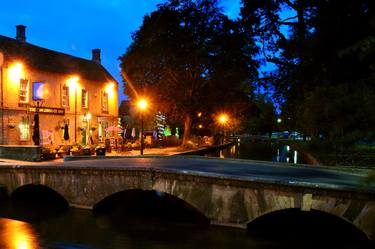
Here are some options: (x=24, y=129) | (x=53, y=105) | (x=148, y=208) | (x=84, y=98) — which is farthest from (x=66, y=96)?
(x=148, y=208)

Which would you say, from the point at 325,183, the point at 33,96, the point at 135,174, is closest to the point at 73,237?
the point at 135,174

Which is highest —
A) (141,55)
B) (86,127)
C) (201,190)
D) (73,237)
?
(141,55)

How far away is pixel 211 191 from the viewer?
12.6 meters

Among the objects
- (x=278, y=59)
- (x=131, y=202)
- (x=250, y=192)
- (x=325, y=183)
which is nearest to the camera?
(x=325, y=183)

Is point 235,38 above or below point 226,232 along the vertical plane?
above

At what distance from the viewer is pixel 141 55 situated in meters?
39.4

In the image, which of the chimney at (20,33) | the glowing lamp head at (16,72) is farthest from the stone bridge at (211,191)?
the chimney at (20,33)

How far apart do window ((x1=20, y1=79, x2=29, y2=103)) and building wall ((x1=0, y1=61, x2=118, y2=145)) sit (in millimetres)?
215

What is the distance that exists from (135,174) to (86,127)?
25685 mm

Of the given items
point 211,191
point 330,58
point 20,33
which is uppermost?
point 20,33

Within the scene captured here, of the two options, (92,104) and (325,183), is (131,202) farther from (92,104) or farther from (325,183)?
(92,104)

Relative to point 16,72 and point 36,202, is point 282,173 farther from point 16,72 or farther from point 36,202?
point 16,72

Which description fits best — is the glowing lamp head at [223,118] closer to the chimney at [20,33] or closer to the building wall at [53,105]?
the building wall at [53,105]

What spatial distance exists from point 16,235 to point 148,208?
531 centimetres
